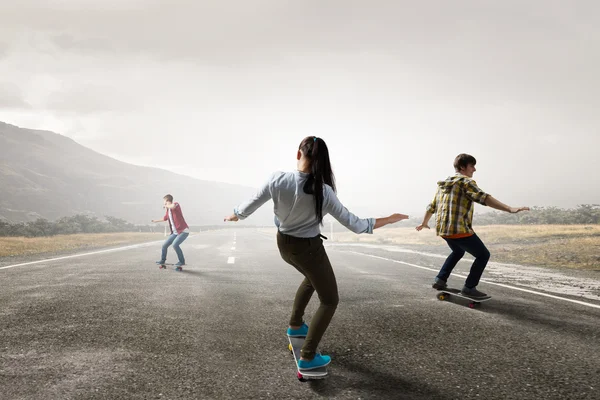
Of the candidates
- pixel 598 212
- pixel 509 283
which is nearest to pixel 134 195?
pixel 598 212

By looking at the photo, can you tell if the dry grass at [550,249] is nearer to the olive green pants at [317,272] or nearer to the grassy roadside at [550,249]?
the grassy roadside at [550,249]

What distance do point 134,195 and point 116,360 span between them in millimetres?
203329

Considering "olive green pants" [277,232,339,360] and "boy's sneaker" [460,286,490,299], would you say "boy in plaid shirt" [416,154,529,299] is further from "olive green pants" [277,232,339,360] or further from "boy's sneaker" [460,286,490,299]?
"olive green pants" [277,232,339,360]

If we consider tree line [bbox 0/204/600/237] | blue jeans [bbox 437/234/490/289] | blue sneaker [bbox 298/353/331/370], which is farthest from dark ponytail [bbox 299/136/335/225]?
tree line [bbox 0/204/600/237]

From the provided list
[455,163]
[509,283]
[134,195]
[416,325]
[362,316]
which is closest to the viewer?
[416,325]

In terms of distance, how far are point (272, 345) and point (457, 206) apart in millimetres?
3293

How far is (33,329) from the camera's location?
4.25 metres

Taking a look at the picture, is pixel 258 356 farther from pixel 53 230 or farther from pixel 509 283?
pixel 53 230

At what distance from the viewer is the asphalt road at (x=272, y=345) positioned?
2.81 m

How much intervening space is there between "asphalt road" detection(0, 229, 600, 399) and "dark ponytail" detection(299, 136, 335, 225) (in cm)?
133

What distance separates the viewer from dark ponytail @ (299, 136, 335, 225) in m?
3.04

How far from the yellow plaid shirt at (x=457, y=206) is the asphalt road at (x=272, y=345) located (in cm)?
108

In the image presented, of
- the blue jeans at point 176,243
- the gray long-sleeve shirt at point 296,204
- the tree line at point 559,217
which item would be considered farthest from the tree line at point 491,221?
the gray long-sleeve shirt at point 296,204

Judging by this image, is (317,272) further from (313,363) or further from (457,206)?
(457,206)
